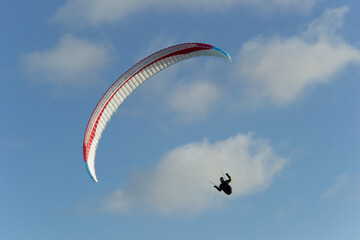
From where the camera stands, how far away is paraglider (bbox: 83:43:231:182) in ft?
128

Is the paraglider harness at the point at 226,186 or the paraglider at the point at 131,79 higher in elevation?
the paraglider at the point at 131,79

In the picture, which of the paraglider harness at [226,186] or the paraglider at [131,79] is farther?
the paraglider harness at [226,186]

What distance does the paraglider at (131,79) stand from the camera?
3888 centimetres

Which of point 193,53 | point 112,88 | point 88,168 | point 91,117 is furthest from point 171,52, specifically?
point 88,168

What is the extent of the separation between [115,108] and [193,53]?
7.16 m

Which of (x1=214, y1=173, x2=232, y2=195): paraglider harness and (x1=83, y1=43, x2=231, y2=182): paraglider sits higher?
(x1=83, y1=43, x2=231, y2=182): paraglider

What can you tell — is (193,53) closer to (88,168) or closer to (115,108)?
(115,108)

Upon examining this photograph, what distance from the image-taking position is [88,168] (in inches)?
1430

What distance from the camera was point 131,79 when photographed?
1618 inches

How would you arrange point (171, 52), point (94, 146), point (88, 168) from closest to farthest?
point (88, 168) < point (94, 146) < point (171, 52)

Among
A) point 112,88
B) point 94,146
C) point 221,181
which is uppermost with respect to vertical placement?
point 112,88

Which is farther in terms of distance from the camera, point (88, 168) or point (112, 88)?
point (112, 88)

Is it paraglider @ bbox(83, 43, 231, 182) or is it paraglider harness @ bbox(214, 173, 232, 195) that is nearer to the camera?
paraglider @ bbox(83, 43, 231, 182)

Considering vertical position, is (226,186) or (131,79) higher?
(131,79)
